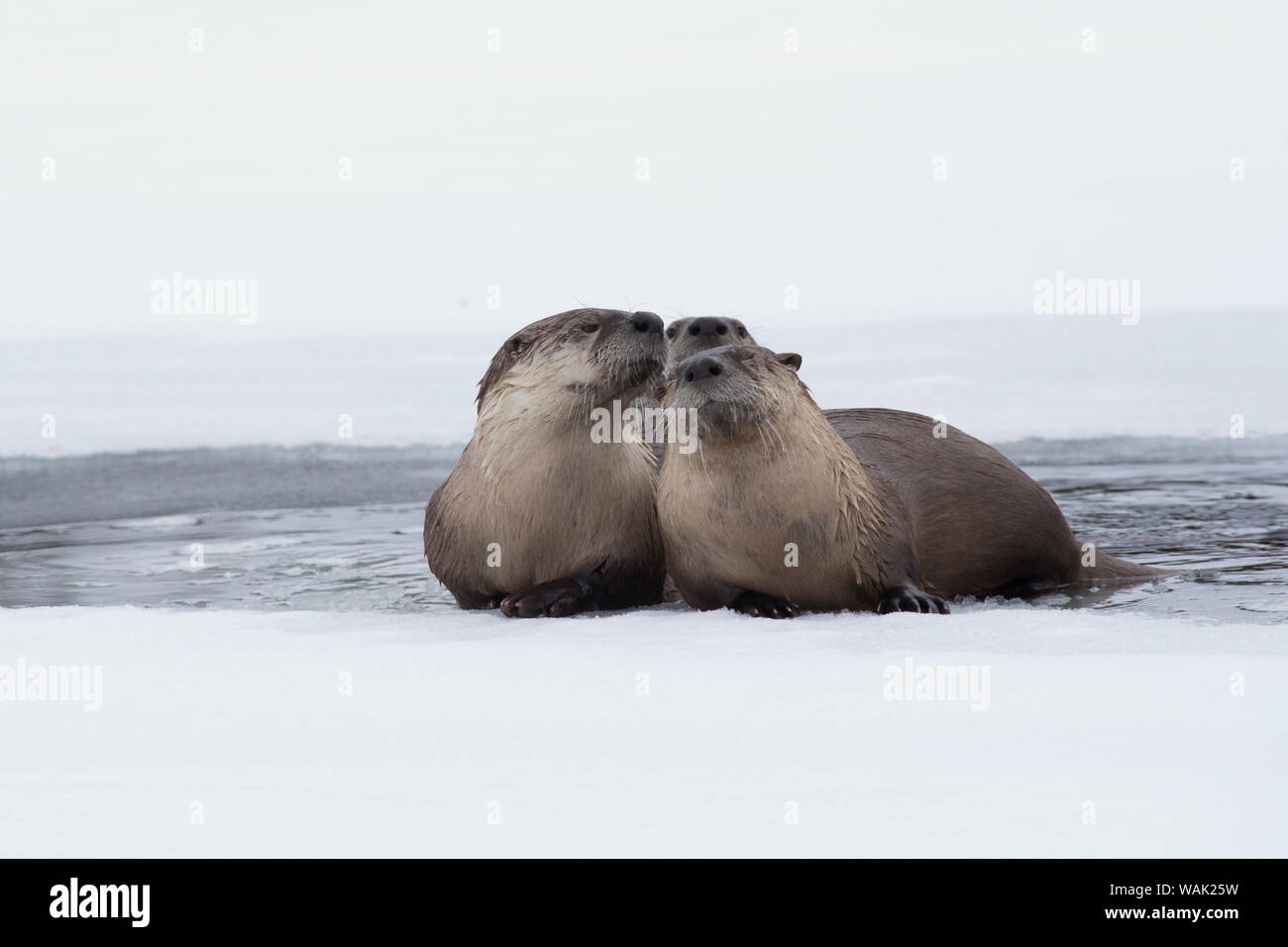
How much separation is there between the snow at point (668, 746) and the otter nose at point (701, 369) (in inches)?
21.0

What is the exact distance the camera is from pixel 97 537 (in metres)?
5.59

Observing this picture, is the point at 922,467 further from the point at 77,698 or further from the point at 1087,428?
the point at 1087,428

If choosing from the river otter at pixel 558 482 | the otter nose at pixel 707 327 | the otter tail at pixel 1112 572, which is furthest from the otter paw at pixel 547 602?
the otter tail at pixel 1112 572

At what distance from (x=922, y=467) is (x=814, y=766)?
1.91 m

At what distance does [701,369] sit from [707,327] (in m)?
0.89

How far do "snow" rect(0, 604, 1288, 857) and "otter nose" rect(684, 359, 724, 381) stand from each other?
1.75ft

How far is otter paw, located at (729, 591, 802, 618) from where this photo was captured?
321 cm

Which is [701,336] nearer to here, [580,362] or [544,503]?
[580,362]

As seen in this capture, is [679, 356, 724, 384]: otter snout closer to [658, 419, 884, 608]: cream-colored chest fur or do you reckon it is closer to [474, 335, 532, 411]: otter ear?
[658, 419, 884, 608]: cream-colored chest fur

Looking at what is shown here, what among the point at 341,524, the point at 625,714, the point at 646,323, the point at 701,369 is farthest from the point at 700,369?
the point at 341,524

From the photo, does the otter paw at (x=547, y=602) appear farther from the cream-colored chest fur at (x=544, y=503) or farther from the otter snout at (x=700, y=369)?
the otter snout at (x=700, y=369)

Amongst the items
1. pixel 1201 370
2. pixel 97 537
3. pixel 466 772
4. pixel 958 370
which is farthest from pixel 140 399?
pixel 466 772

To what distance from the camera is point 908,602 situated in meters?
3.26

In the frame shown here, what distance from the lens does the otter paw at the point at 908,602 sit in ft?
10.6
